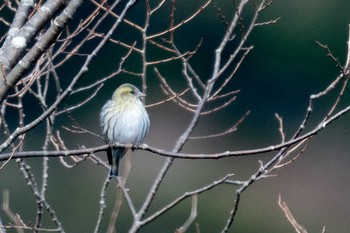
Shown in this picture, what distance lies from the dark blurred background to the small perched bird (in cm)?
1485

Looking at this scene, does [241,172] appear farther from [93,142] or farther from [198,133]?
[93,142]

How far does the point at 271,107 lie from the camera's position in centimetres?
3086

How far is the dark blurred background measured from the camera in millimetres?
26641

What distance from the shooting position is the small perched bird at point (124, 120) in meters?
9.50

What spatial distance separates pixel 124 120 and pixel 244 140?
20.5 m

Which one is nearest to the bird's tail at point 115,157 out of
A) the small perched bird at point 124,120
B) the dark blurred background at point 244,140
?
the small perched bird at point 124,120

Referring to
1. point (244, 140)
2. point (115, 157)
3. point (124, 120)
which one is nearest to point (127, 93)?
point (124, 120)

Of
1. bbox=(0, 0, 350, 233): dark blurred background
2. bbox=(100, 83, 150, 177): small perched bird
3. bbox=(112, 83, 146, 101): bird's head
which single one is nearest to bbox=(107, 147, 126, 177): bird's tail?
bbox=(100, 83, 150, 177): small perched bird

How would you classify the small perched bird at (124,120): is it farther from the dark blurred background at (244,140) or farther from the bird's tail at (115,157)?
the dark blurred background at (244,140)

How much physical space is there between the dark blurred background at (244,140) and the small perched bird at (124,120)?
1485 centimetres

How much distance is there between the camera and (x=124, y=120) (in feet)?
31.8

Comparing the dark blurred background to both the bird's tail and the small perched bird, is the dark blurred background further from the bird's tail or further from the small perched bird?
the bird's tail

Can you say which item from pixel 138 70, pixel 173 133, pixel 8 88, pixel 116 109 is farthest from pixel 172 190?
pixel 8 88

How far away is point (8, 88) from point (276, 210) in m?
21.3
